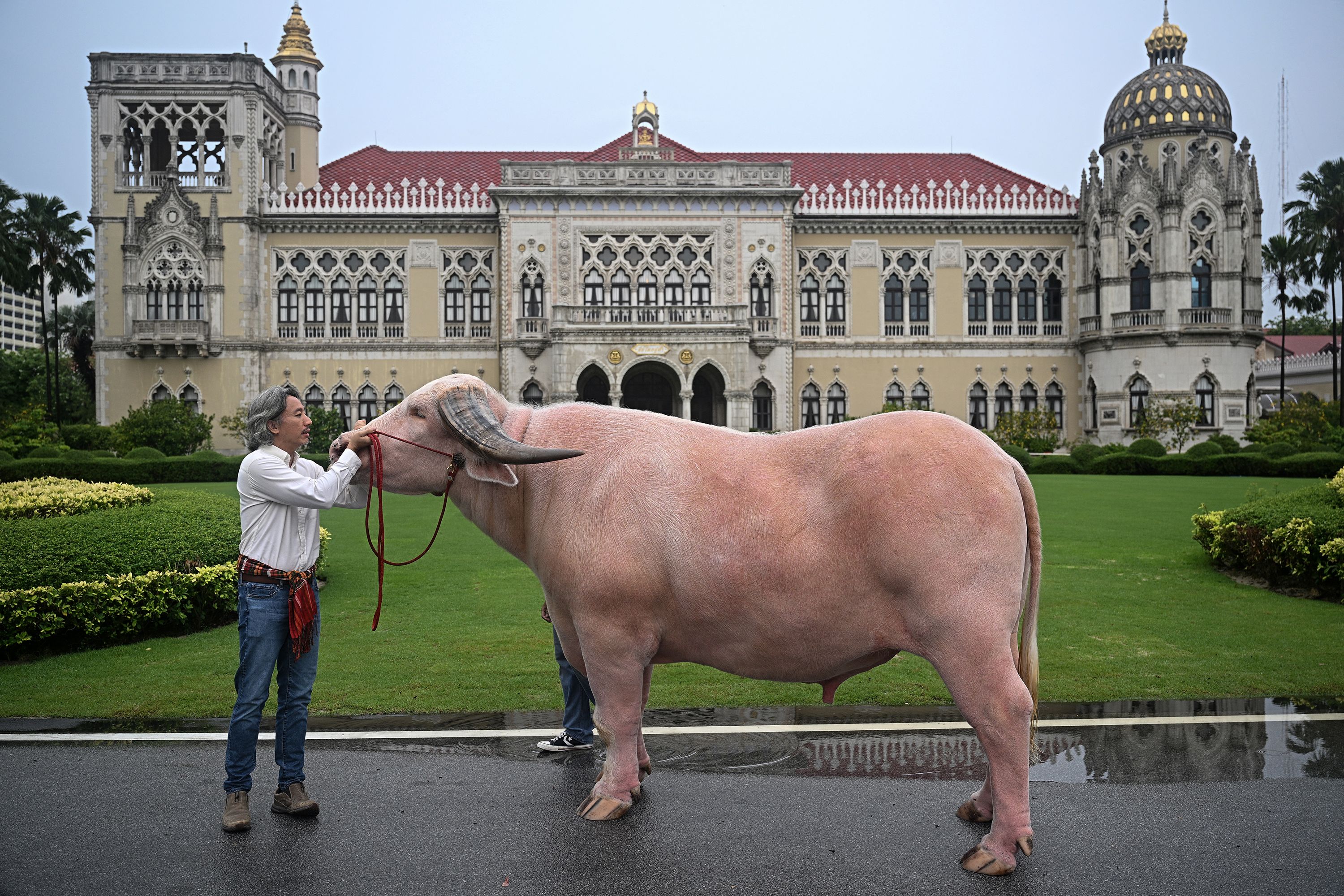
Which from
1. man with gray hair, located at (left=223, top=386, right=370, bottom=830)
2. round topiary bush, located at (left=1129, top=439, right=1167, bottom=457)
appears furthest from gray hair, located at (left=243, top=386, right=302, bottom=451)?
round topiary bush, located at (left=1129, top=439, right=1167, bottom=457)

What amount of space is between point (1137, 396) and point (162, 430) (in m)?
38.7

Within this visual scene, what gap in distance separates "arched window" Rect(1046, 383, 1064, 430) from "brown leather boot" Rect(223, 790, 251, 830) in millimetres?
43874

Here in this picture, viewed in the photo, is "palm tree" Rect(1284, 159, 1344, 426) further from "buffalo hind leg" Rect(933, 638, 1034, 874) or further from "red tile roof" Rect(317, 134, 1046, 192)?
"buffalo hind leg" Rect(933, 638, 1034, 874)

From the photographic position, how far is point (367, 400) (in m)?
43.2

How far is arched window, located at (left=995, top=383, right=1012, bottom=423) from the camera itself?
44.3 metres

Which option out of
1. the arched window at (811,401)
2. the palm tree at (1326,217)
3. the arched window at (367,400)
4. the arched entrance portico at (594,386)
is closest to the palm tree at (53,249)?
the arched window at (367,400)

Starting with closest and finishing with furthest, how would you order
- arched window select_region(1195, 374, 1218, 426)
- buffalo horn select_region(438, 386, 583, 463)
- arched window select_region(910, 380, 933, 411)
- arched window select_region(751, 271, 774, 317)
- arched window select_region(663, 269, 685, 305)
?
buffalo horn select_region(438, 386, 583, 463) → arched window select_region(1195, 374, 1218, 426) → arched window select_region(663, 269, 685, 305) → arched window select_region(751, 271, 774, 317) → arched window select_region(910, 380, 933, 411)

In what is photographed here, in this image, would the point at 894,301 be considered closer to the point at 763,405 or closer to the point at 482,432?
the point at 763,405

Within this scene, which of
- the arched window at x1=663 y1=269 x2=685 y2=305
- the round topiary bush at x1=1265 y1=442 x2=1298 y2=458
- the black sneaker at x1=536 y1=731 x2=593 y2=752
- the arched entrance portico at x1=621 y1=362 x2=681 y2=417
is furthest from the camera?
the arched entrance portico at x1=621 y1=362 x2=681 y2=417

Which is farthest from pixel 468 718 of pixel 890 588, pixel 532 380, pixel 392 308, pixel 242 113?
pixel 242 113

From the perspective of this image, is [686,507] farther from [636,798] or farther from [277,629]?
[277,629]

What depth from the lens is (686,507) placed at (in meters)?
4.52

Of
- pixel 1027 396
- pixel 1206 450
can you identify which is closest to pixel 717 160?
pixel 1027 396

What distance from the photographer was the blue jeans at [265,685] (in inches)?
188
